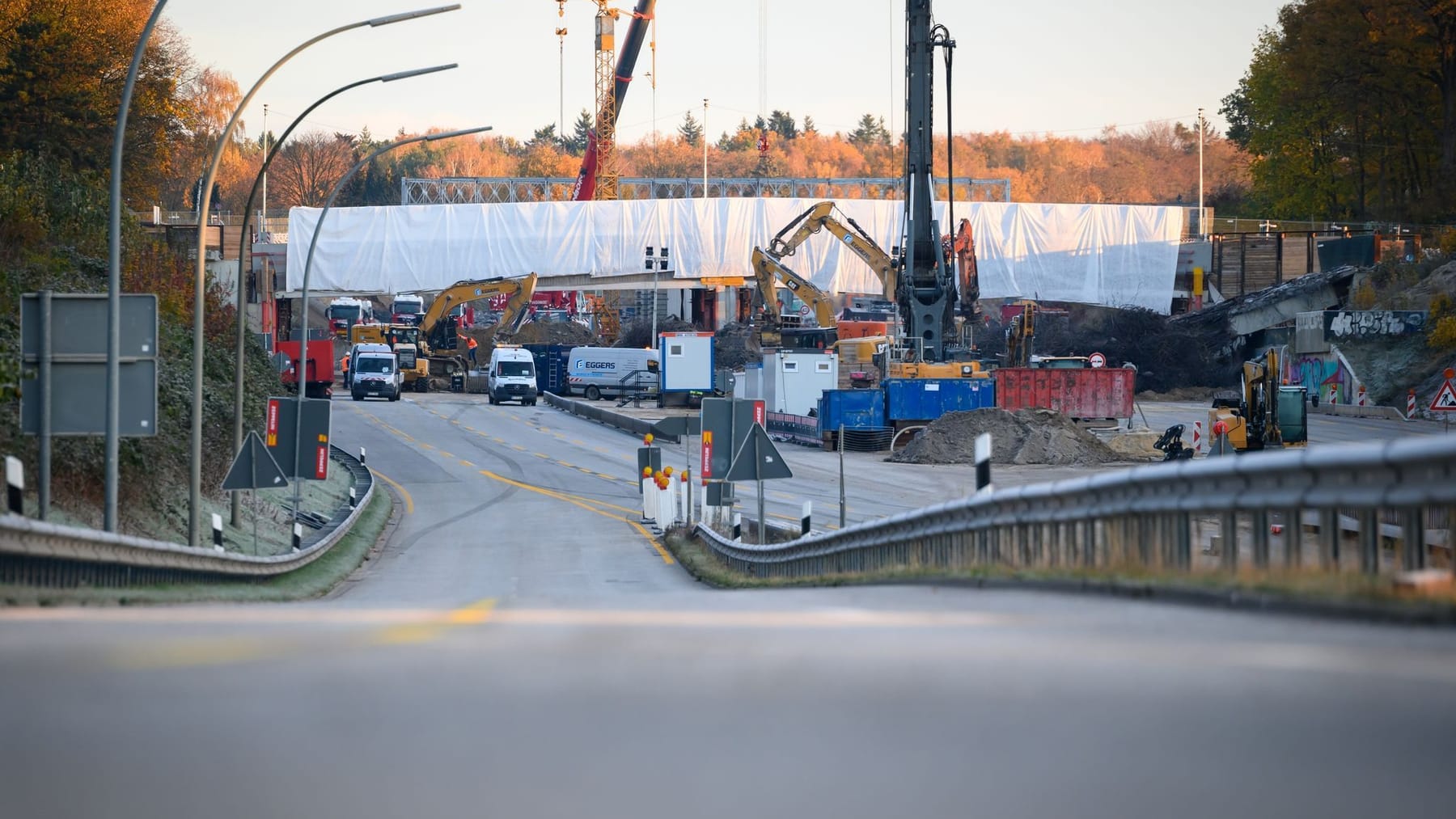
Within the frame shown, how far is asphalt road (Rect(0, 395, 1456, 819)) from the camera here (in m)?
4.46

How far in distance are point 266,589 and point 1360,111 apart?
79774mm

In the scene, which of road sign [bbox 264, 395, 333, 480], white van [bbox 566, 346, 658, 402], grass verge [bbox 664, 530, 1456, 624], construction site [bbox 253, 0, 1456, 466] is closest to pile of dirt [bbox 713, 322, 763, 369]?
construction site [bbox 253, 0, 1456, 466]

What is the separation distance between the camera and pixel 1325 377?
66.2 metres

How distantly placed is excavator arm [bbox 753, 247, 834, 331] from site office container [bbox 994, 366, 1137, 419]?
21.0 metres

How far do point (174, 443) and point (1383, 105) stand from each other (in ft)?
250

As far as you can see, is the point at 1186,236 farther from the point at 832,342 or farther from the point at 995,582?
the point at 995,582

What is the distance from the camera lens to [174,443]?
1062 inches

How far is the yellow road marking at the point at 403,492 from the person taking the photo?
1515 inches

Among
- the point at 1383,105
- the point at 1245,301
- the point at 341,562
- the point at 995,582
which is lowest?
the point at 341,562

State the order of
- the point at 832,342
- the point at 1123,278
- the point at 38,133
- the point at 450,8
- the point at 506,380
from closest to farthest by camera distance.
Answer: the point at 450,8 < the point at 38,133 < the point at 832,342 < the point at 506,380 < the point at 1123,278

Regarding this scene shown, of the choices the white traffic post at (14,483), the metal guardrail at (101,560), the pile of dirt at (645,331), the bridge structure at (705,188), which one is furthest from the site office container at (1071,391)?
the bridge structure at (705,188)

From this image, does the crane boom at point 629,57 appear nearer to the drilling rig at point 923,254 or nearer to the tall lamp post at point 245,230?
the drilling rig at point 923,254

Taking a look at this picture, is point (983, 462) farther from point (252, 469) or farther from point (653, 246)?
point (653, 246)

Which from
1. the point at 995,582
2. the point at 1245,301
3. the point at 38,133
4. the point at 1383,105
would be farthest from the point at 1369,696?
the point at 1383,105
